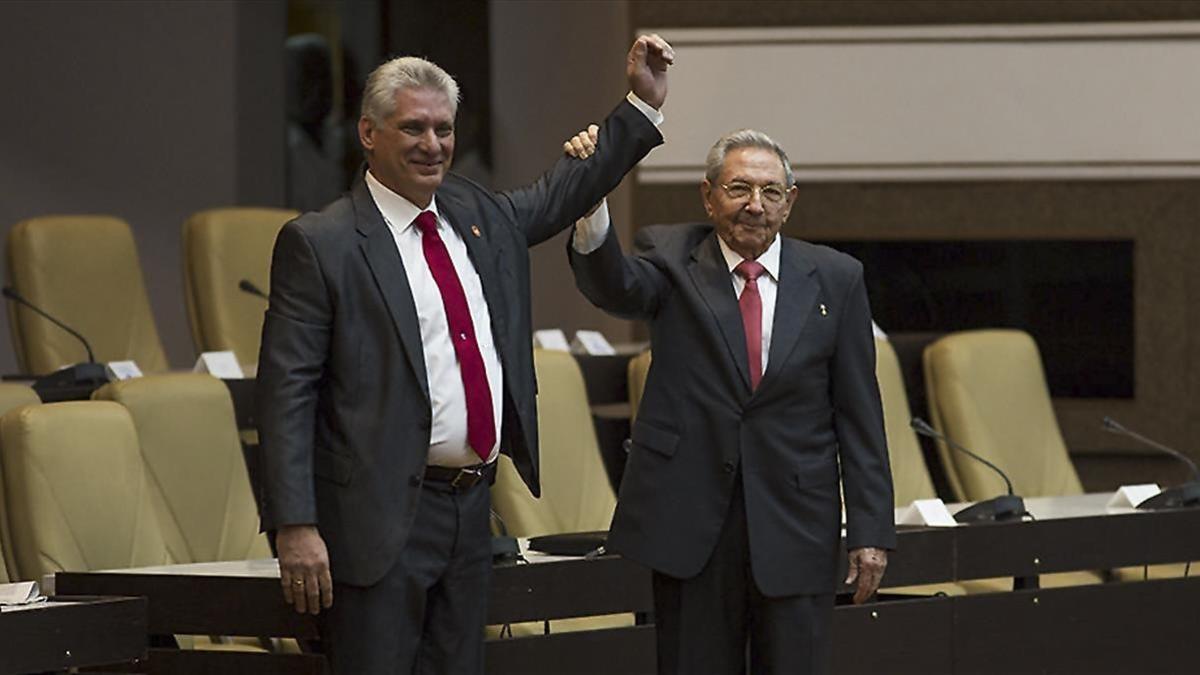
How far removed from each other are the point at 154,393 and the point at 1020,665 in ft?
5.94

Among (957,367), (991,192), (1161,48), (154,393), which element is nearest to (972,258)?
(991,192)

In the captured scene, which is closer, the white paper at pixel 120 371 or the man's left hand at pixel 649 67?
the man's left hand at pixel 649 67

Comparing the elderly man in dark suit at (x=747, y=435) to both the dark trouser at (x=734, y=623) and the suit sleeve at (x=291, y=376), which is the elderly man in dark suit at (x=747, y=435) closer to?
the dark trouser at (x=734, y=623)

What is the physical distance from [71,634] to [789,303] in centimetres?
118

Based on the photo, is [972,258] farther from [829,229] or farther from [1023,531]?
[1023,531]

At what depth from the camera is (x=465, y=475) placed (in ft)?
10.1

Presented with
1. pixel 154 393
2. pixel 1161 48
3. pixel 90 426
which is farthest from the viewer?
pixel 1161 48

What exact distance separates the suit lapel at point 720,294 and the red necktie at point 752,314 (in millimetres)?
11

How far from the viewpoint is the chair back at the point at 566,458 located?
4.90m

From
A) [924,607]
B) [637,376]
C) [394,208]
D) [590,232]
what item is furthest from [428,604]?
[637,376]

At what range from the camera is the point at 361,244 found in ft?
10.0

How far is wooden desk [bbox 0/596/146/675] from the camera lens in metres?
3.22

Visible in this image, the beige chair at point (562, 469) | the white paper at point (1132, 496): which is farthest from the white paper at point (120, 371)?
the white paper at point (1132, 496)

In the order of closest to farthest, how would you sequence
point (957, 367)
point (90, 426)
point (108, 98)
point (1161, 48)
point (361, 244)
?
point (361, 244) < point (90, 426) < point (957, 367) < point (1161, 48) < point (108, 98)
